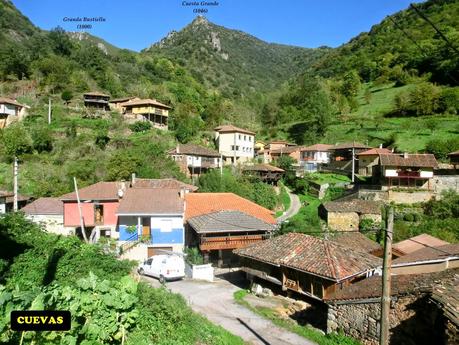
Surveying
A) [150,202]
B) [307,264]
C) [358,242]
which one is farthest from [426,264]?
[150,202]

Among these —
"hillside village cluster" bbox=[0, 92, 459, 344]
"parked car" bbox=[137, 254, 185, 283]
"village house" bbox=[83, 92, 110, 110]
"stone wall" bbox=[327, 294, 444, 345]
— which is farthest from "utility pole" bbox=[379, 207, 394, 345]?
"village house" bbox=[83, 92, 110, 110]

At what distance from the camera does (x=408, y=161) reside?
38.8 meters

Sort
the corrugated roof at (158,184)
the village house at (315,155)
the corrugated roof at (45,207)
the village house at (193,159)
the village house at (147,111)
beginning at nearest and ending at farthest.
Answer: the corrugated roof at (45,207), the corrugated roof at (158,184), the village house at (193,159), the village house at (147,111), the village house at (315,155)

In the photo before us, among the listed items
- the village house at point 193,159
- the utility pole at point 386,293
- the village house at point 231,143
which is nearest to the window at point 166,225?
the village house at point 193,159

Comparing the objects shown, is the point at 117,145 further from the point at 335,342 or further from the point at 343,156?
the point at 335,342

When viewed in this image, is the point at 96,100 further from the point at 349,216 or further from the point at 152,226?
the point at 349,216

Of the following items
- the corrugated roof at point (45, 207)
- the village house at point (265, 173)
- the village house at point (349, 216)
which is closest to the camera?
the corrugated roof at point (45, 207)

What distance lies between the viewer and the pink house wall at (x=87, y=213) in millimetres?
28406

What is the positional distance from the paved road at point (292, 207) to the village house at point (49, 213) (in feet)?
61.8

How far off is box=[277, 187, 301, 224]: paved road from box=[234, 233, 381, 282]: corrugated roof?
14659mm

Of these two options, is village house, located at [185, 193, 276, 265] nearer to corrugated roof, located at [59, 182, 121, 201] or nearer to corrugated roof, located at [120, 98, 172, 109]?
corrugated roof, located at [59, 182, 121, 201]

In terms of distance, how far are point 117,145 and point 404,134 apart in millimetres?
42387

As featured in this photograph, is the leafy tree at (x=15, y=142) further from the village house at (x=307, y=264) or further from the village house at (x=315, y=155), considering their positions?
the village house at (x=315, y=155)

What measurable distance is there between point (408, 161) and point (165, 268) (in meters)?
28.6
